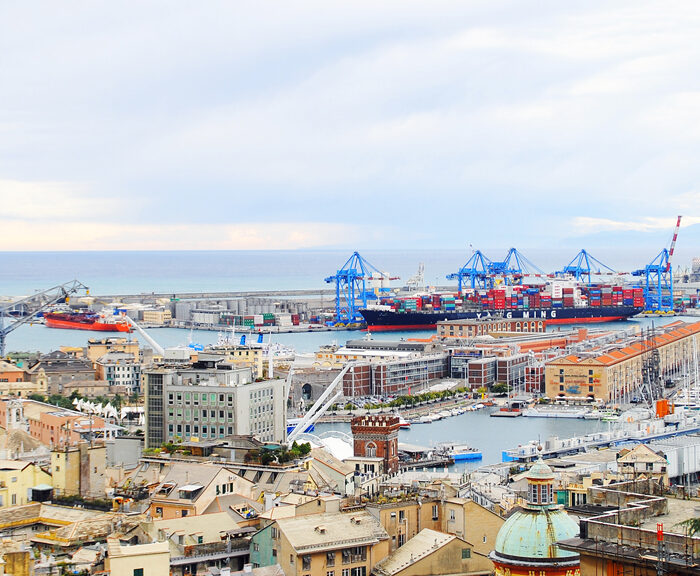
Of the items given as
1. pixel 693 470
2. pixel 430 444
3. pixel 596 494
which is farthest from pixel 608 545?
pixel 430 444

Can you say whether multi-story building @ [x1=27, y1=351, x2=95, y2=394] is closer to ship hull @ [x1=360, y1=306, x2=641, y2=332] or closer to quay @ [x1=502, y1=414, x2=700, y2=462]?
quay @ [x1=502, y1=414, x2=700, y2=462]

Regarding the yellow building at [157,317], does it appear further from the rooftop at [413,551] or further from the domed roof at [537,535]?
the domed roof at [537,535]

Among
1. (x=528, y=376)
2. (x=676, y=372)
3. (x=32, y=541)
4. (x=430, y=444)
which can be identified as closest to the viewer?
(x=32, y=541)

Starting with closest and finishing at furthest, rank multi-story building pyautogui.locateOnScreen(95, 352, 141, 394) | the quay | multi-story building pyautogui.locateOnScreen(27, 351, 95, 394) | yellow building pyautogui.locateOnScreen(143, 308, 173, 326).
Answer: the quay < multi-story building pyautogui.locateOnScreen(27, 351, 95, 394) < multi-story building pyautogui.locateOnScreen(95, 352, 141, 394) < yellow building pyautogui.locateOnScreen(143, 308, 173, 326)

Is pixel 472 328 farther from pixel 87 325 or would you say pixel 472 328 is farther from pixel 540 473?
pixel 540 473

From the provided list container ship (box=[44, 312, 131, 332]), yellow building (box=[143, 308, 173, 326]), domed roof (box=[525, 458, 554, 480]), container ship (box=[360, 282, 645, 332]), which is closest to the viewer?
domed roof (box=[525, 458, 554, 480])

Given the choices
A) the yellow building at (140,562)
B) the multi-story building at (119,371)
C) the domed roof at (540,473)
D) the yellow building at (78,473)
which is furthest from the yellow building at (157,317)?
the domed roof at (540,473)

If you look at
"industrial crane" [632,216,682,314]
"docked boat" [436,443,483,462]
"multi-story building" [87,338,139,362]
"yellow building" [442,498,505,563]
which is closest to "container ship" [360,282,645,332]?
"industrial crane" [632,216,682,314]

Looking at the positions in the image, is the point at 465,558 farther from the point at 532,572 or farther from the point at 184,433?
the point at 184,433
